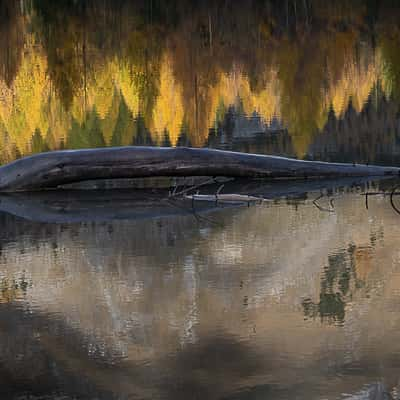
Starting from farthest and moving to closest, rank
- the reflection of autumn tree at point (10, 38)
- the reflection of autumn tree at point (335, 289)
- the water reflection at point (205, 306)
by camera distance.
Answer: the reflection of autumn tree at point (10, 38) → the reflection of autumn tree at point (335, 289) → the water reflection at point (205, 306)

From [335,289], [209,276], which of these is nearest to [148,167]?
[209,276]

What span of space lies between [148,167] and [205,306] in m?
4.47

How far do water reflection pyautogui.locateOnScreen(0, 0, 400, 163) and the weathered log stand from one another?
1.71 m

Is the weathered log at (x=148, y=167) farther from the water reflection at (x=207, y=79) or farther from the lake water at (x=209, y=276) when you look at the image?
the water reflection at (x=207, y=79)

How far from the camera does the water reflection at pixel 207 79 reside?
16.9 meters

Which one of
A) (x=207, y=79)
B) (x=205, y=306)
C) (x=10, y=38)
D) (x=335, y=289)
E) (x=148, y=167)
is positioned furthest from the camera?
(x=10, y=38)

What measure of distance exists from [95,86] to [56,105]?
225 centimetres

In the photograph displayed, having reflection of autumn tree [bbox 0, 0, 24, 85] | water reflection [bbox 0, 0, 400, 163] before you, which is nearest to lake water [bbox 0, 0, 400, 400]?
water reflection [bbox 0, 0, 400, 163]

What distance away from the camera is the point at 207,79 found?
28953 millimetres

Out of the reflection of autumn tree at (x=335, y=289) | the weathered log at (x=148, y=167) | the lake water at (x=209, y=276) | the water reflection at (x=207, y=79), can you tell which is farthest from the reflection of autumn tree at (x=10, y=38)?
the reflection of autumn tree at (x=335, y=289)

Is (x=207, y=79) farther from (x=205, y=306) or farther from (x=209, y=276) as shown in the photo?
(x=205, y=306)

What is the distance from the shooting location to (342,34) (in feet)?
123

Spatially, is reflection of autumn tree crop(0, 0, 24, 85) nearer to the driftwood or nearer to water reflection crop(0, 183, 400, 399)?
the driftwood

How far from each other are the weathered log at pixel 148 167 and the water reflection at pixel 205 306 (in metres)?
1.50
